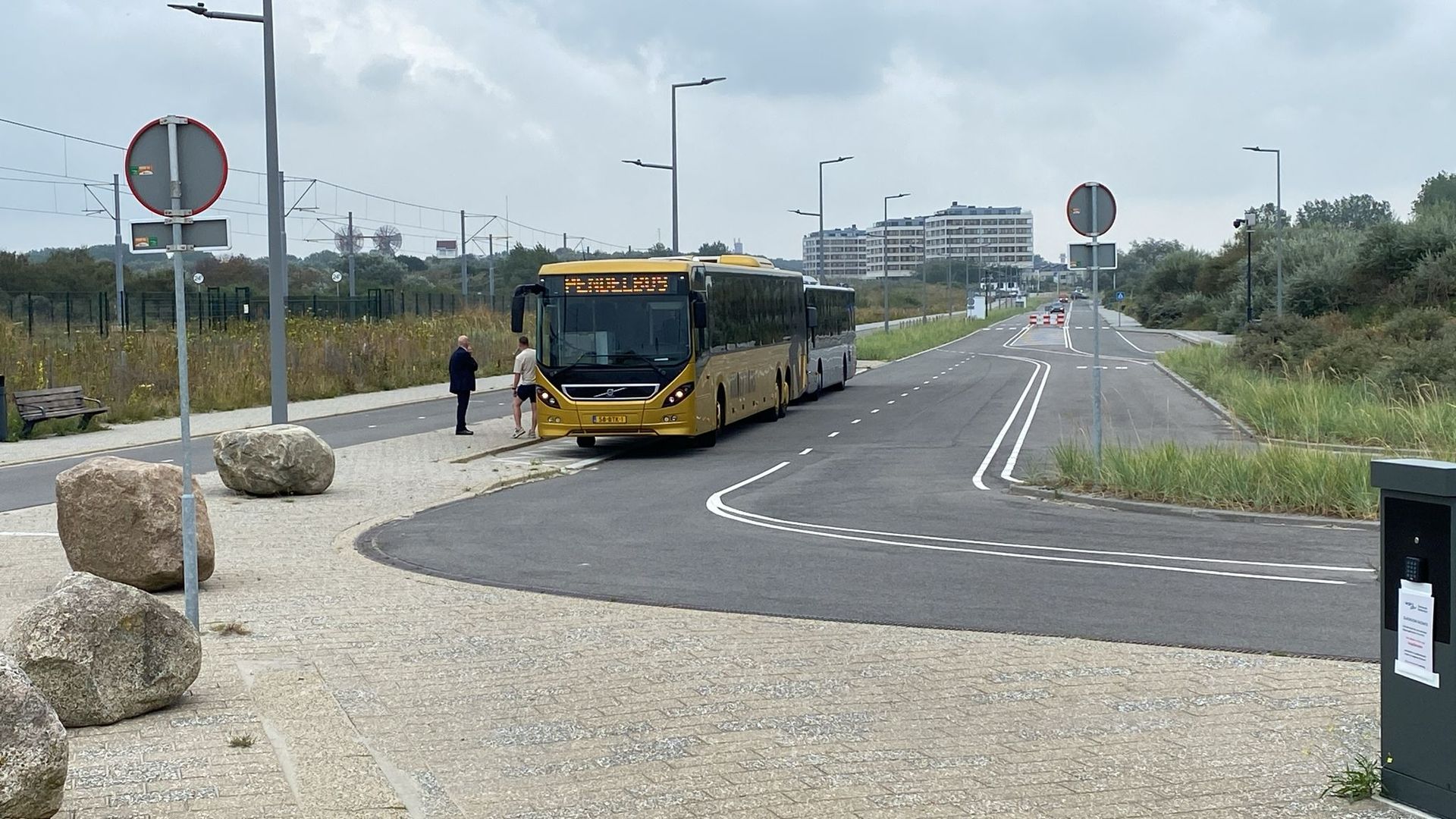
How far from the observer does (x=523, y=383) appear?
27.4m

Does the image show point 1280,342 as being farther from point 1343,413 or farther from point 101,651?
point 101,651

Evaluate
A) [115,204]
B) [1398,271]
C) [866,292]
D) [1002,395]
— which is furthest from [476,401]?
[866,292]

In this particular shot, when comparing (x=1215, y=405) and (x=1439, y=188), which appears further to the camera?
(x=1439, y=188)

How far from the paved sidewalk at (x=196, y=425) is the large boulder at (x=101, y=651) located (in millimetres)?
16654

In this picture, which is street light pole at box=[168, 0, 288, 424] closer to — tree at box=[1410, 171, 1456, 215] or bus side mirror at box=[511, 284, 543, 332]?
bus side mirror at box=[511, 284, 543, 332]

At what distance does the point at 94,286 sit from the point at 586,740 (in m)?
77.9

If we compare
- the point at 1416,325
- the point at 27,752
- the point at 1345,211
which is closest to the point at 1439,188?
the point at 1345,211

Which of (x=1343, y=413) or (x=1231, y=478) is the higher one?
(x=1343, y=413)

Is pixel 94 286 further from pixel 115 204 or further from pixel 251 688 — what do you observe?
pixel 251 688

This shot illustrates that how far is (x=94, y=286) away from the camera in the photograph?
78.3 m

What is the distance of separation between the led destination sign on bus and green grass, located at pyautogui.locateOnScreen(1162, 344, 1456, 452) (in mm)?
9501

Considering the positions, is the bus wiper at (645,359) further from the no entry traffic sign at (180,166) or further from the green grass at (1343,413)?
the no entry traffic sign at (180,166)

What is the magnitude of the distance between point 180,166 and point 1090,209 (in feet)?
41.8

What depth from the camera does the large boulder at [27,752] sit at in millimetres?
5367
